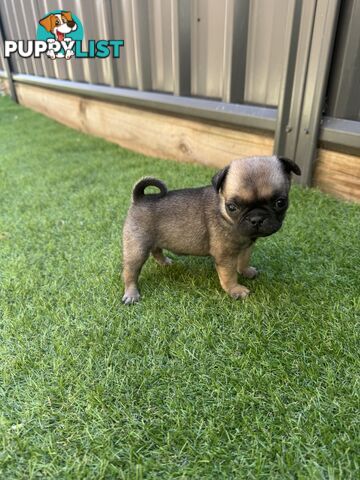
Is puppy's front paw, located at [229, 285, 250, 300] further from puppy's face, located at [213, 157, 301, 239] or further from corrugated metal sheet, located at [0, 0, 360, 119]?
corrugated metal sheet, located at [0, 0, 360, 119]

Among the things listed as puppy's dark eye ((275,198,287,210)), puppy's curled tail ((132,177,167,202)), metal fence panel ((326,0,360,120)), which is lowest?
puppy's curled tail ((132,177,167,202))

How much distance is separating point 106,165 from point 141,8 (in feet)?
6.24

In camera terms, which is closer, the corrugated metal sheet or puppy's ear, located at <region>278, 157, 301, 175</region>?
puppy's ear, located at <region>278, 157, 301, 175</region>

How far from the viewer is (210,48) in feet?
12.5

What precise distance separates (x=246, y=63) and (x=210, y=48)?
1.73 feet

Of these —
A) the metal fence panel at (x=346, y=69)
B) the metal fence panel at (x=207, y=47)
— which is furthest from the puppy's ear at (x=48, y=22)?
the metal fence panel at (x=346, y=69)

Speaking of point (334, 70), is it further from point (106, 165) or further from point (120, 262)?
point (106, 165)

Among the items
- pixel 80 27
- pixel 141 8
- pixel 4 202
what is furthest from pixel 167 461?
pixel 80 27

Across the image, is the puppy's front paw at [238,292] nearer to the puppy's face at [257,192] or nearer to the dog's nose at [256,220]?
the puppy's face at [257,192]

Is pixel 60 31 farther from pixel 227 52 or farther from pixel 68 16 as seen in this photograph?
pixel 227 52

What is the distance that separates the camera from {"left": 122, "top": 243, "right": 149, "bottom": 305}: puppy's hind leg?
216 cm

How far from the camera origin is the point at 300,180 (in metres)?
3.35

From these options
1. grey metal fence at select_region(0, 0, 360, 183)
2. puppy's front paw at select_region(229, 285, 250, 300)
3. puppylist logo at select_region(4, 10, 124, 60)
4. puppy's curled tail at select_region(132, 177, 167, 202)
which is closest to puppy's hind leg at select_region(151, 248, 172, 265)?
puppy's curled tail at select_region(132, 177, 167, 202)

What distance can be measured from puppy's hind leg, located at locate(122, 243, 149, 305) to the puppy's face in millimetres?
634
